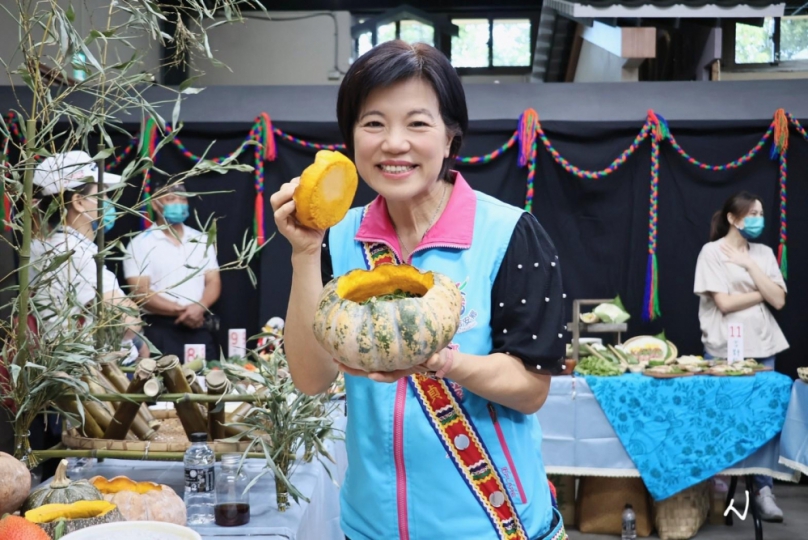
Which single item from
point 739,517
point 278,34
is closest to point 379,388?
point 739,517

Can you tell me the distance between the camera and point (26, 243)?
1550mm

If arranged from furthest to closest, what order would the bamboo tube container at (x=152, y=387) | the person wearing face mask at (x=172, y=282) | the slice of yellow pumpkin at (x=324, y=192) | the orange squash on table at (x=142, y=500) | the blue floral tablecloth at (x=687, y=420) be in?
the person wearing face mask at (x=172, y=282) → the blue floral tablecloth at (x=687, y=420) → the bamboo tube container at (x=152, y=387) → the orange squash on table at (x=142, y=500) → the slice of yellow pumpkin at (x=324, y=192)

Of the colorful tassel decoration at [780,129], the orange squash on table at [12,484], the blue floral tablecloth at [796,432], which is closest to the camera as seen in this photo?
the orange squash on table at [12,484]

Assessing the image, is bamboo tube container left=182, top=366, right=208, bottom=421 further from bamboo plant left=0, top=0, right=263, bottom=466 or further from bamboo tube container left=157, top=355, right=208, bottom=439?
bamboo plant left=0, top=0, right=263, bottom=466

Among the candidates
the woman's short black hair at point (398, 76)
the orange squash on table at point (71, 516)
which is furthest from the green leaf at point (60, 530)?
the woman's short black hair at point (398, 76)

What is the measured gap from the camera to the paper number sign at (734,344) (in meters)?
4.55

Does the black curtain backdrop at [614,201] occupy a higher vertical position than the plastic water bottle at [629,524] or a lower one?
higher

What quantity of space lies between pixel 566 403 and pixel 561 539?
3.07 m

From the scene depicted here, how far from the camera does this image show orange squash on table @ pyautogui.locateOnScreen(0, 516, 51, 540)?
1.10 metres

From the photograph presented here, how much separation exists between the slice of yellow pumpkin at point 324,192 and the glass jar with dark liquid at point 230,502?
28.6 inches

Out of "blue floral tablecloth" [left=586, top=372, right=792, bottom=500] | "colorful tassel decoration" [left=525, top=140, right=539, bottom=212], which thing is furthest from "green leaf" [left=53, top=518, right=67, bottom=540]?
"colorful tassel decoration" [left=525, top=140, right=539, bottom=212]

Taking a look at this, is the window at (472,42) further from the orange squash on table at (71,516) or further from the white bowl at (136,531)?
the white bowl at (136,531)

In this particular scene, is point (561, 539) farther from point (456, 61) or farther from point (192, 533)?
point (456, 61)

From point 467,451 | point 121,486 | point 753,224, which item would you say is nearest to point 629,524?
point 753,224
